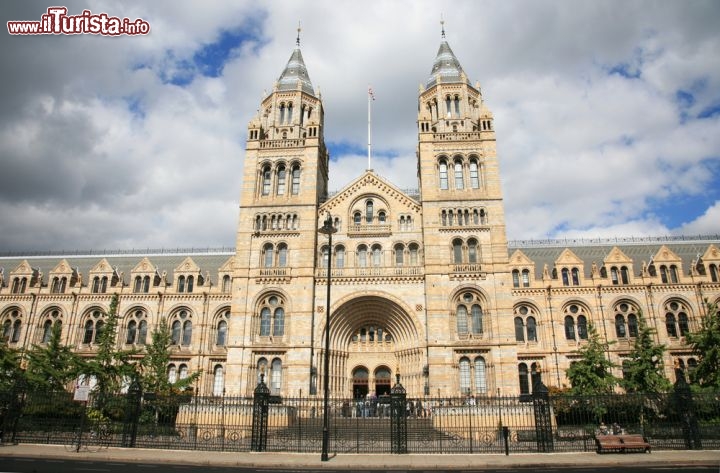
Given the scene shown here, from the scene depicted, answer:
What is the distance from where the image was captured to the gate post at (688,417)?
20.2 meters

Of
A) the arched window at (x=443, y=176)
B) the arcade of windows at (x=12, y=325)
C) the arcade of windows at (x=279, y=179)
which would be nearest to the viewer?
the arched window at (x=443, y=176)

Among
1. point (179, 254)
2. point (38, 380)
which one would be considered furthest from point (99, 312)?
point (38, 380)

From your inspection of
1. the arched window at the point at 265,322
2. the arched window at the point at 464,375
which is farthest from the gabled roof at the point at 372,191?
the arched window at the point at 464,375

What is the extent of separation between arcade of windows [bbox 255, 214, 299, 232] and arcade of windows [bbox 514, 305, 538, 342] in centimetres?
2182

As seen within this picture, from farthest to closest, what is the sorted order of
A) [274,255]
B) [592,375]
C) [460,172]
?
1. [460,172]
2. [274,255]
3. [592,375]

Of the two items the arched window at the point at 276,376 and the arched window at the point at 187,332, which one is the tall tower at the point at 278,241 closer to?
the arched window at the point at 276,376

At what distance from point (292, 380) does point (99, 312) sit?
24326 millimetres

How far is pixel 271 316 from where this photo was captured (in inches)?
1442

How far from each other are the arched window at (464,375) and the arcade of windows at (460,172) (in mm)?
13623

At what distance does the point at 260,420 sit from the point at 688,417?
18.7 m

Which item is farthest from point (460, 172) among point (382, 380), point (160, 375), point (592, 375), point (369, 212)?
point (160, 375)

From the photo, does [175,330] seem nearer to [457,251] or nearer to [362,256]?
[362,256]

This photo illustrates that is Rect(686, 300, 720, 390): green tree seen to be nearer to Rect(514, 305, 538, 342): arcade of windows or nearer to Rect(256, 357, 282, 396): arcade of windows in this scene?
Rect(514, 305, 538, 342): arcade of windows

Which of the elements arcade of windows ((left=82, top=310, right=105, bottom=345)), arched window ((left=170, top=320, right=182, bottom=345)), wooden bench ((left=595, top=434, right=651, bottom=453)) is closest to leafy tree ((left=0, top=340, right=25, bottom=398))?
arcade of windows ((left=82, top=310, right=105, bottom=345))
